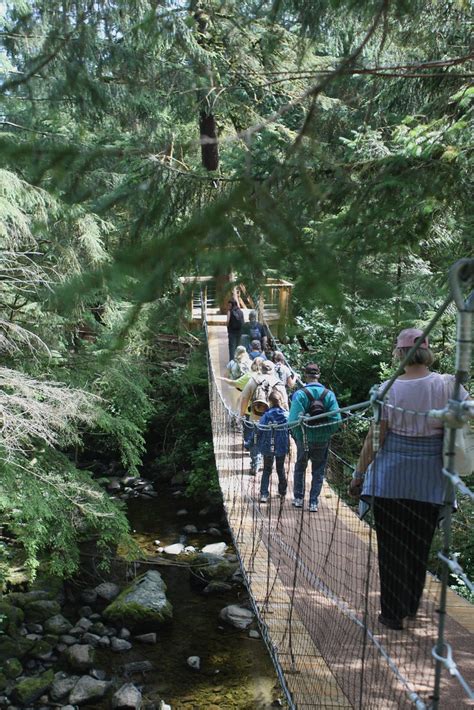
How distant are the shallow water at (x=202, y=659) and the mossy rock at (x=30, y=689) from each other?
0.42m

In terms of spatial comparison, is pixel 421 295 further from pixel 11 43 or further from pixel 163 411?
pixel 163 411

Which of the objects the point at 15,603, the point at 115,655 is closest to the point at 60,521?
the point at 15,603

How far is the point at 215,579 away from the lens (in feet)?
20.6

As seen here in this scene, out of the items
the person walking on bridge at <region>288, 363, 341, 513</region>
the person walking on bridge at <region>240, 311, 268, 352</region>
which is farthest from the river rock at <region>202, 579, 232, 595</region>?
the person walking on bridge at <region>288, 363, 341, 513</region>

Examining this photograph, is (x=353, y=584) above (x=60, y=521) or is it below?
above

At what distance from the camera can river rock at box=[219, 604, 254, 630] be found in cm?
550

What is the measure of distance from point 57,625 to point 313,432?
11.2ft

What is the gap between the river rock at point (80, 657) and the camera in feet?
16.6

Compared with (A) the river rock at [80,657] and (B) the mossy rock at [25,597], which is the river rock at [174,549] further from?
(A) the river rock at [80,657]

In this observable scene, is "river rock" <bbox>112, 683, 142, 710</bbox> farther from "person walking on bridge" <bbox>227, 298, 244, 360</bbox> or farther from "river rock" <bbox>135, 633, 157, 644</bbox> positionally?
"person walking on bridge" <bbox>227, 298, 244, 360</bbox>

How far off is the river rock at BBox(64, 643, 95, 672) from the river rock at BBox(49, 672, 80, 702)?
110mm

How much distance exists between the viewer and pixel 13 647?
17.3 feet

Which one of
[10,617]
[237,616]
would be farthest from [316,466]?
[10,617]

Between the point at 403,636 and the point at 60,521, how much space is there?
170 inches
